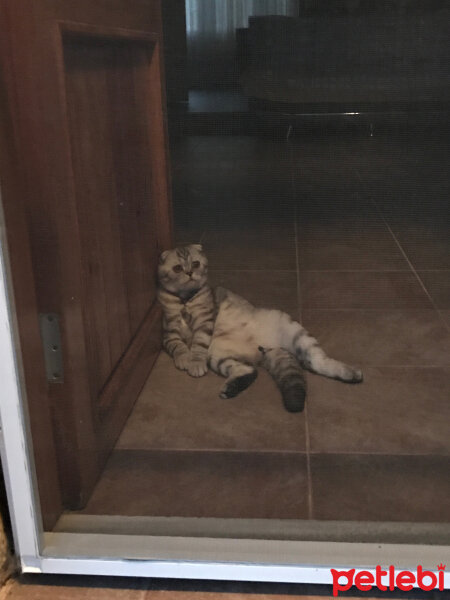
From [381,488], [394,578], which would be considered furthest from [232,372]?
[394,578]

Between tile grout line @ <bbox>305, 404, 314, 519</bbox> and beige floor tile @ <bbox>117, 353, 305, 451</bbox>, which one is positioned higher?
beige floor tile @ <bbox>117, 353, 305, 451</bbox>

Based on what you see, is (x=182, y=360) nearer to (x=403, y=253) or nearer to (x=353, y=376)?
(x=353, y=376)

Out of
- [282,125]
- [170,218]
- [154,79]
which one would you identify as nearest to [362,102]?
[282,125]

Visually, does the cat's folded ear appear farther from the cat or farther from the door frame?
the door frame

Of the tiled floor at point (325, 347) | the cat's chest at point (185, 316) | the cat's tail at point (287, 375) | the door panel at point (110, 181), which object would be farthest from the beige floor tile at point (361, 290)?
the door panel at point (110, 181)

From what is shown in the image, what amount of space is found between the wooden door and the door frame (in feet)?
0.12

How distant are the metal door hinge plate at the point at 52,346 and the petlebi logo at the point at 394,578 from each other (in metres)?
0.46

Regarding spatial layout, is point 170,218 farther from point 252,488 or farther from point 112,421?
point 252,488

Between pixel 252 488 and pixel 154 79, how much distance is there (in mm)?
690

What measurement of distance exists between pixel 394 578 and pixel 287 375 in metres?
0.51

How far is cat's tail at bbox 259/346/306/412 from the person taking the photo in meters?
1.26

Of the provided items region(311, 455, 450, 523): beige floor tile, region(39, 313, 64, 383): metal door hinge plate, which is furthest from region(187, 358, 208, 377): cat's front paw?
region(39, 313, 64, 383): metal door hinge plate

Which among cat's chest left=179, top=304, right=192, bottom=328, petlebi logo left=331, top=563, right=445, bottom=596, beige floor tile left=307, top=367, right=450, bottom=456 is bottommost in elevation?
petlebi logo left=331, top=563, right=445, bottom=596

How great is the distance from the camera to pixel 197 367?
1374 millimetres
